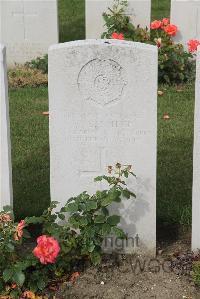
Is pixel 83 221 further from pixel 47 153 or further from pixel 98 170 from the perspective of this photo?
pixel 47 153

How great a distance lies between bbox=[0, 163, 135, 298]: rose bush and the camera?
14.5ft

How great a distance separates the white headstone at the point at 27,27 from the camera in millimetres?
10039

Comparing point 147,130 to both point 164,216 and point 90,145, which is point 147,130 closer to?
point 90,145

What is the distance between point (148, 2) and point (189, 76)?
1.14 m

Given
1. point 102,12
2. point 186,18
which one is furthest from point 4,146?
point 186,18

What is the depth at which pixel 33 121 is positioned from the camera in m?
7.93

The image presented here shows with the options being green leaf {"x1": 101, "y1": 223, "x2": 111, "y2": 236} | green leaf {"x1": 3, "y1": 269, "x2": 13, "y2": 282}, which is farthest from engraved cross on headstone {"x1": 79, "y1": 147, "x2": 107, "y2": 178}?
green leaf {"x1": 3, "y1": 269, "x2": 13, "y2": 282}

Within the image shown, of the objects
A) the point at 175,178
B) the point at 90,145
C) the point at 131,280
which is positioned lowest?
the point at 131,280

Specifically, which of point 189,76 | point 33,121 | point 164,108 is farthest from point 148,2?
point 33,121

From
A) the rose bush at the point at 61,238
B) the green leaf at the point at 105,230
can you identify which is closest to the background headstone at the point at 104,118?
the rose bush at the point at 61,238

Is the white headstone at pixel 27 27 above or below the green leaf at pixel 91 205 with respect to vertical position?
above

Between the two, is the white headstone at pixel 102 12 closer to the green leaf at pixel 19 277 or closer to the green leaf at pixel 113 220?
the green leaf at pixel 113 220

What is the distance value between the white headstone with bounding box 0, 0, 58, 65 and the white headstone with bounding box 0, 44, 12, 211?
212 inches

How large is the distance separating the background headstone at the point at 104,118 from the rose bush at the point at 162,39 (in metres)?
4.34
